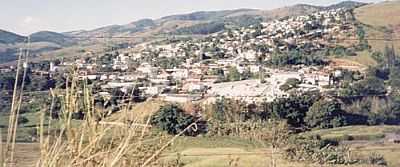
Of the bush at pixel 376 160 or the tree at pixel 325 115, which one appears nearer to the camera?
the bush at pixel 376 160

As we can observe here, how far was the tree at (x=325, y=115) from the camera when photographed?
2069 centimetres

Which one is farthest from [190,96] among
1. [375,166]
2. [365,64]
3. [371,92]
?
[365,64]

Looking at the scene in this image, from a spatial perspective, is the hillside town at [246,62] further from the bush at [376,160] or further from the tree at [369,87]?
the bush at [376,160]

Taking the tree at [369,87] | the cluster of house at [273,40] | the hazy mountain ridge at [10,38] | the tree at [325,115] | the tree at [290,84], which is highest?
the hazy mountain ridge at [10,38]

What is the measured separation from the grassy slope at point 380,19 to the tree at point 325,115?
13.7 meters

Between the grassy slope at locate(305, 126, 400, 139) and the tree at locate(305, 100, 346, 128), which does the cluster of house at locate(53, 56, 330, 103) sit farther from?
the grassy slope at locate(305, 126, 400, 139)

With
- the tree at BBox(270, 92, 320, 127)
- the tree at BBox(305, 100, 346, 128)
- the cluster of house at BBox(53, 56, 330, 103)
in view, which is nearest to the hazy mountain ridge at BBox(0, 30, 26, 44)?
the cluster of house at BBox(53, 56, 330, 103)

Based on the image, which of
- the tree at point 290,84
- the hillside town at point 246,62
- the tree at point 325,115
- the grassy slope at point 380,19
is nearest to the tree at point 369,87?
the hillside town at point 246,62

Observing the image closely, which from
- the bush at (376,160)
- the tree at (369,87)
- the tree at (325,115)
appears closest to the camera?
the bush at (376,160)

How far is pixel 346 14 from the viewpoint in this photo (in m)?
44.9

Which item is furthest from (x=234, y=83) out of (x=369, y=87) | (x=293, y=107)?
(x=293, y=107)

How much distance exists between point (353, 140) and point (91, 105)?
1928cm

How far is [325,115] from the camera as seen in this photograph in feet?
69.1

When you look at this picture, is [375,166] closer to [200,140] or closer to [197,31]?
[200,140]
